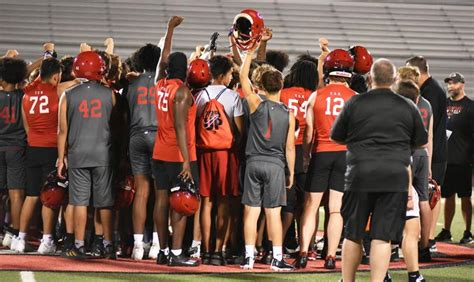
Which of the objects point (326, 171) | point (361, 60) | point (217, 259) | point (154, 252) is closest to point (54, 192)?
point (154, 252)

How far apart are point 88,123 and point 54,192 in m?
0.76

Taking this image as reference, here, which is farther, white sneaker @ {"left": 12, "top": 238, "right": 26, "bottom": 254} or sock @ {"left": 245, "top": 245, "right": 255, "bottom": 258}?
white sneaker @ {"left": 12, "top": 238, "right": 26, "bottom": 254}

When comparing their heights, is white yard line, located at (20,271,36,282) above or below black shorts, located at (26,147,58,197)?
below

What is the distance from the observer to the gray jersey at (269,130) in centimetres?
882

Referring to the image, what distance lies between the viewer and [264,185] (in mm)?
8898

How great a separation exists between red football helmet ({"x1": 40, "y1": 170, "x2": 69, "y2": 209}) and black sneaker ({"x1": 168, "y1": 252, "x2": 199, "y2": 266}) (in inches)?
53.5

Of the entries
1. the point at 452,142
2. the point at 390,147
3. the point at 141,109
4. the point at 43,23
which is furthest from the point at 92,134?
the point at 43,23

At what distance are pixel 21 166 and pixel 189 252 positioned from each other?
2.10m

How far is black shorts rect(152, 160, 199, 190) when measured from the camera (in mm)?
8898

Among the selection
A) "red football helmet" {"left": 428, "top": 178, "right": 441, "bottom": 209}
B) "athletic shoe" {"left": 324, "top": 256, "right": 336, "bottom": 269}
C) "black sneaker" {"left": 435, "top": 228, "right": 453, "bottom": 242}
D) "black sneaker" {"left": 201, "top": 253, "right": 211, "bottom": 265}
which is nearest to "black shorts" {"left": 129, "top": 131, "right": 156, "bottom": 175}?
"black sneaker" {"left": 201, "top": 253, "right": 211, "bottom": 265}

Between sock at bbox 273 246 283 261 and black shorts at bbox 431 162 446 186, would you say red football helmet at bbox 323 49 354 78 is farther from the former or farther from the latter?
black shorts at bbox 431 162 446 186

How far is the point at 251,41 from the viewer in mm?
9117

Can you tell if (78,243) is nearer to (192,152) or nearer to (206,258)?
(206,258)

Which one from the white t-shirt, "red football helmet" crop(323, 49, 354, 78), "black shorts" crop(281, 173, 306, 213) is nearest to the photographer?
"red football helmet" crop(323, 49, 354, 78)
